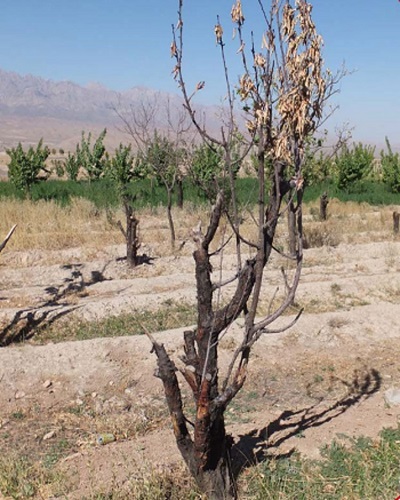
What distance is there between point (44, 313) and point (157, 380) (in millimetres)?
3057

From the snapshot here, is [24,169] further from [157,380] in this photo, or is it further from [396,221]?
[157,380]

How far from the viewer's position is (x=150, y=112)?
16.1m

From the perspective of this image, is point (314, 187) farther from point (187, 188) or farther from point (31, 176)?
point (31, 176)

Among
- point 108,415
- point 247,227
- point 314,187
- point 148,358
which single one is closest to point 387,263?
point 247,227

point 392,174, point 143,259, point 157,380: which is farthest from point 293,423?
point 392,174

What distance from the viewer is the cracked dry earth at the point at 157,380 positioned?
510 centimetres

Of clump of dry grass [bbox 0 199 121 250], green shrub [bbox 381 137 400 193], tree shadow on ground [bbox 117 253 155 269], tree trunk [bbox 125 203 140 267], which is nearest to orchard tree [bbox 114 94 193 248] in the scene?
tree shadow on ground [bbox 117 253 155 269]

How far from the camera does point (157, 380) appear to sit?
264 inches

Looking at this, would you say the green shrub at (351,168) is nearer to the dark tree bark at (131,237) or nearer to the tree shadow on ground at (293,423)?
the dark tree bark at (131,237)

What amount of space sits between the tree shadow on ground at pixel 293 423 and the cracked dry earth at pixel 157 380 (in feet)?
0.04

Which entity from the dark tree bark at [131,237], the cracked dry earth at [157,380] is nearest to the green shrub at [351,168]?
the cracked dry earth at [157,380]

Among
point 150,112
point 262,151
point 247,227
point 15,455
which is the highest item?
point 150,112

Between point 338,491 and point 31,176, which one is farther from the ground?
point 31,176

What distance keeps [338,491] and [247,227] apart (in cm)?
1144
